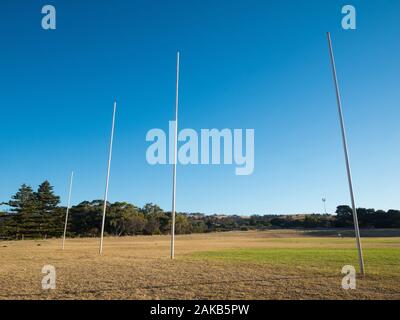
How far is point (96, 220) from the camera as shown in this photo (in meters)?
76.9

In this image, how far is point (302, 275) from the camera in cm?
1318

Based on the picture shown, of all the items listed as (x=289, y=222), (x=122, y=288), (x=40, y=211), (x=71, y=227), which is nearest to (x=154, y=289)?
(x=122, y=288)

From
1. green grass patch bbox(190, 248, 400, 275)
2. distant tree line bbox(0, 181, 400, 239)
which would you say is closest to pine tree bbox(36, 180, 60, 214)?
distant tree line bbox(0, 181, 400, 239)

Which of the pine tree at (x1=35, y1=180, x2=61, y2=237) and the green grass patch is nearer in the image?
the green grass patch

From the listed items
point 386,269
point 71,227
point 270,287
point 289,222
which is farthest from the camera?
point 289,222

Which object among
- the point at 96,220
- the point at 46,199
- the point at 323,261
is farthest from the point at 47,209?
the point at 323,261

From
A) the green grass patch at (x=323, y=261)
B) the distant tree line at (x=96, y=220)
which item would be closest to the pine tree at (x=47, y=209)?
the distant tree line at (x=96, y=220)

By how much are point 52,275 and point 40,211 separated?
2463 inches

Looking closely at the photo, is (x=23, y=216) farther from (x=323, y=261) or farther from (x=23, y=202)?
(x=323, y=261)

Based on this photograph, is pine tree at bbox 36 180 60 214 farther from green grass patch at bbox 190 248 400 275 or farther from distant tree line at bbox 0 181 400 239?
green grass patch at bbox 190 248 400 275

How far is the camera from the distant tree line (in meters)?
65.1

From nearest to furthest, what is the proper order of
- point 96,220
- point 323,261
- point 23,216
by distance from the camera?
point 323,261, point 23,216, point 96,220

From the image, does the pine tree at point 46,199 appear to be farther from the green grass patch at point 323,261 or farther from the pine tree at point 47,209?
the green grass patch at point 323,261
